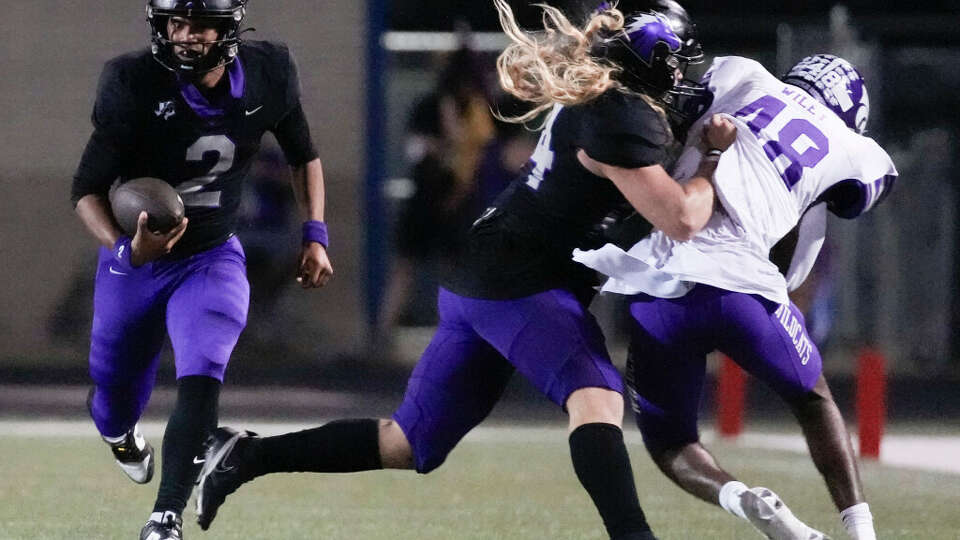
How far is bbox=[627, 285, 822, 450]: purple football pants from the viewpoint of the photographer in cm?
467

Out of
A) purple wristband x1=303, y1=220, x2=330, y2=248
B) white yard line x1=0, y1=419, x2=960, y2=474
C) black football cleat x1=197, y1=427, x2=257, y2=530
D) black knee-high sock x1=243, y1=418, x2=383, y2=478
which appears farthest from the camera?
white yard line x1=0, y1=419, x2=960, y2=474

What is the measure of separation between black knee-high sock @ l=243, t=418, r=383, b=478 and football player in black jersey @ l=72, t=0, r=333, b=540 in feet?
0.60

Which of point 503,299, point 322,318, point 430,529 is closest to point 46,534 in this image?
point 430,529

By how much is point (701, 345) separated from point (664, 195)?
0.57 meters

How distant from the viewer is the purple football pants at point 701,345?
15.3ft

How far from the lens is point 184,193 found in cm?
548

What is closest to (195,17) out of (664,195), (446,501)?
(664,195)

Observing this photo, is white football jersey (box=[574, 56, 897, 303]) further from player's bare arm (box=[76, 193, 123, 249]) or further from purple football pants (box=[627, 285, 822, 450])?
player's bare arm (box=[76, 193, 123, 249])

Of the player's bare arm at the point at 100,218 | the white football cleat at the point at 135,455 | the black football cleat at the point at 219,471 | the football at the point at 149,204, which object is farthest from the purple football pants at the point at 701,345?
the white football cleat at the point at 135,455

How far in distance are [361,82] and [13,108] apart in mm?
2438

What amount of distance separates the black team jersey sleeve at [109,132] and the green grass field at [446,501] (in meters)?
1.07

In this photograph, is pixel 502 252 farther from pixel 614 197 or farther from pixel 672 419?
pixel 672 419

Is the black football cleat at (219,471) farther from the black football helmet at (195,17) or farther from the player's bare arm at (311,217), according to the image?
the black football helmet at (195,17)

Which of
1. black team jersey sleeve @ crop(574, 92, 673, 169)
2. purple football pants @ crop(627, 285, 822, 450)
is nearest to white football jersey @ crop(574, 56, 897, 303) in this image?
purple football pants @ crop(627, 285, 822, 450)
